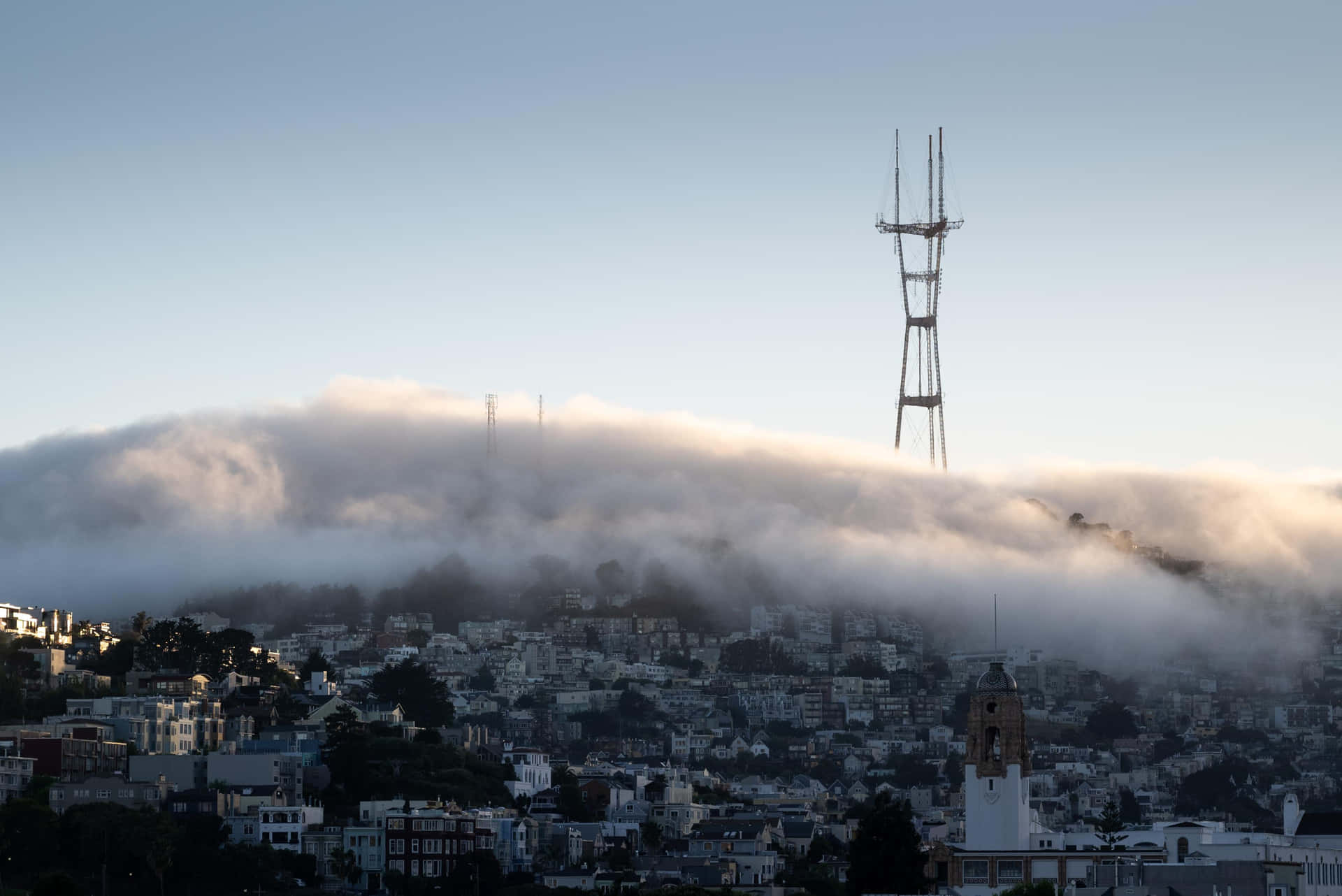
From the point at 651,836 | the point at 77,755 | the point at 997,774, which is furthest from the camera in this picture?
the point at 651,836

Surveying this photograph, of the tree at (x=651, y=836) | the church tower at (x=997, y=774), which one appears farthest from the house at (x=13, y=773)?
→ the church tower at (x=997, y=774)

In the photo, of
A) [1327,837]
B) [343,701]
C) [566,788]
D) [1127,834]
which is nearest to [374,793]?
[566,788]

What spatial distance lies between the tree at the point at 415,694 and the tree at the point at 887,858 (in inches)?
2661

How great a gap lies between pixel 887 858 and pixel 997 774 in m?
9.04

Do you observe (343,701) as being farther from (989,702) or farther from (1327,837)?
(1327,837)

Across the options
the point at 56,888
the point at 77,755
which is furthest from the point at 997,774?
the point at 56,888

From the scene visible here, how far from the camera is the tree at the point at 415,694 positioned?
183625mm

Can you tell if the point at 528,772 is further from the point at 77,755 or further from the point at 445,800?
the point at 77,755

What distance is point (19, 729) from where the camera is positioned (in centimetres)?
14575

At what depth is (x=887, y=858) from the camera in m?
117

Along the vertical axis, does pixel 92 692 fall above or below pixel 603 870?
above

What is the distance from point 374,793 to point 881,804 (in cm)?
3958

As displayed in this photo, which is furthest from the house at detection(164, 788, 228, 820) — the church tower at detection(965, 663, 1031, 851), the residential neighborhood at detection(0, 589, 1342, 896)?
the church tower at detection(965, 663, 1031, 851)

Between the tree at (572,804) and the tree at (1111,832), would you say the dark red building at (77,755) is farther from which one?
Result: the tree at (1111,832)
